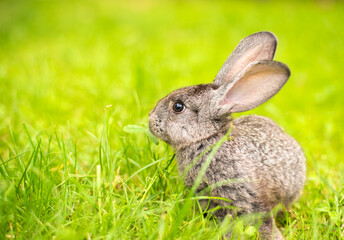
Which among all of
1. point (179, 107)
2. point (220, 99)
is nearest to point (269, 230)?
point (220, 99)

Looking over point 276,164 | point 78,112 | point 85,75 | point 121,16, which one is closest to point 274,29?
point 121,16

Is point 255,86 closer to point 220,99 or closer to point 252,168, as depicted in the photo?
point 220,99

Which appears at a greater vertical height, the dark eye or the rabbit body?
the dark eye

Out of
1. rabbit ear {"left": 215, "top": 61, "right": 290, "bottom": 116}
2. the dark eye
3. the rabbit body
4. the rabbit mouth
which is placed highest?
rabbit ear {"left": 215, "top": 61, "right": 290, "bottom": 116}

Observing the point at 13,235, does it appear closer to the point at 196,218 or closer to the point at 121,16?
the point at 196,218

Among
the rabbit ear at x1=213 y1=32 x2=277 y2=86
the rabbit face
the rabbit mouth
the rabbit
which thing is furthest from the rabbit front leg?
the rabbit ear at x1=213 y1=32 x2=277 y2=86

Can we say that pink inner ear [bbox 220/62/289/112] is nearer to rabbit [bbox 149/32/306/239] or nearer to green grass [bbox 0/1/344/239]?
rabbit [bbox 149/32/306/239]
